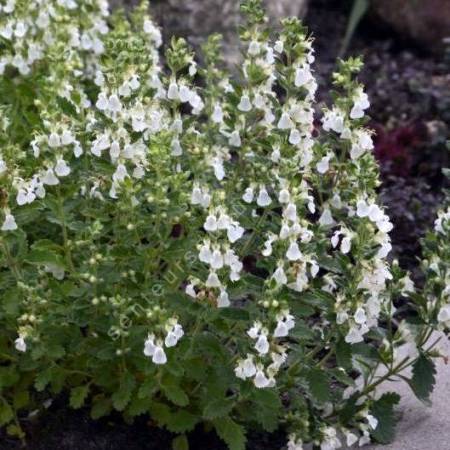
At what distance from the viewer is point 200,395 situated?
282cm

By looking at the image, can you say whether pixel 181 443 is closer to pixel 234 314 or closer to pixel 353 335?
pixel 234 314

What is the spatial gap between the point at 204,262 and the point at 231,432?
0.51 m

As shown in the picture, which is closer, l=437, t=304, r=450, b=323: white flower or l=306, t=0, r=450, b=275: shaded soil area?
l=437, t=304, r=450, b=323: white flower

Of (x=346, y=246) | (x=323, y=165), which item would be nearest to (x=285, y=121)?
(x=323, y=165)

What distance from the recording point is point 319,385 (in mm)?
2658

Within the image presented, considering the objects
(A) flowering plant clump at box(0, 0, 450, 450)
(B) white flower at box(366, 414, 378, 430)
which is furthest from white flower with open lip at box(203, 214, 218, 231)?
(B) white flower at box(366, 414, 378, 430)

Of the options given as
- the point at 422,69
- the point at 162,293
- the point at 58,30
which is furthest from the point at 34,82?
the point at 422,69

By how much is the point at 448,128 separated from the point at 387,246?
93.7 inches

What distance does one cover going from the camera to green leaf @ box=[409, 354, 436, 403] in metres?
2.68

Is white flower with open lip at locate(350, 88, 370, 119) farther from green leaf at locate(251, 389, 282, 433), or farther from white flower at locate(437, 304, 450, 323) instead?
green leaf at locate(251, 389, 282, 433)

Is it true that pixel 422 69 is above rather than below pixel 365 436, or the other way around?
above

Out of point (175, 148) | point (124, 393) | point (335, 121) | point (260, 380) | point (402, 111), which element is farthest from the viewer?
point (402, 111)

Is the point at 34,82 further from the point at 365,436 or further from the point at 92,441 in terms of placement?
the point at 365,436

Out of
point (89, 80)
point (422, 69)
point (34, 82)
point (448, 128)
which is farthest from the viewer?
point (422, 69)
